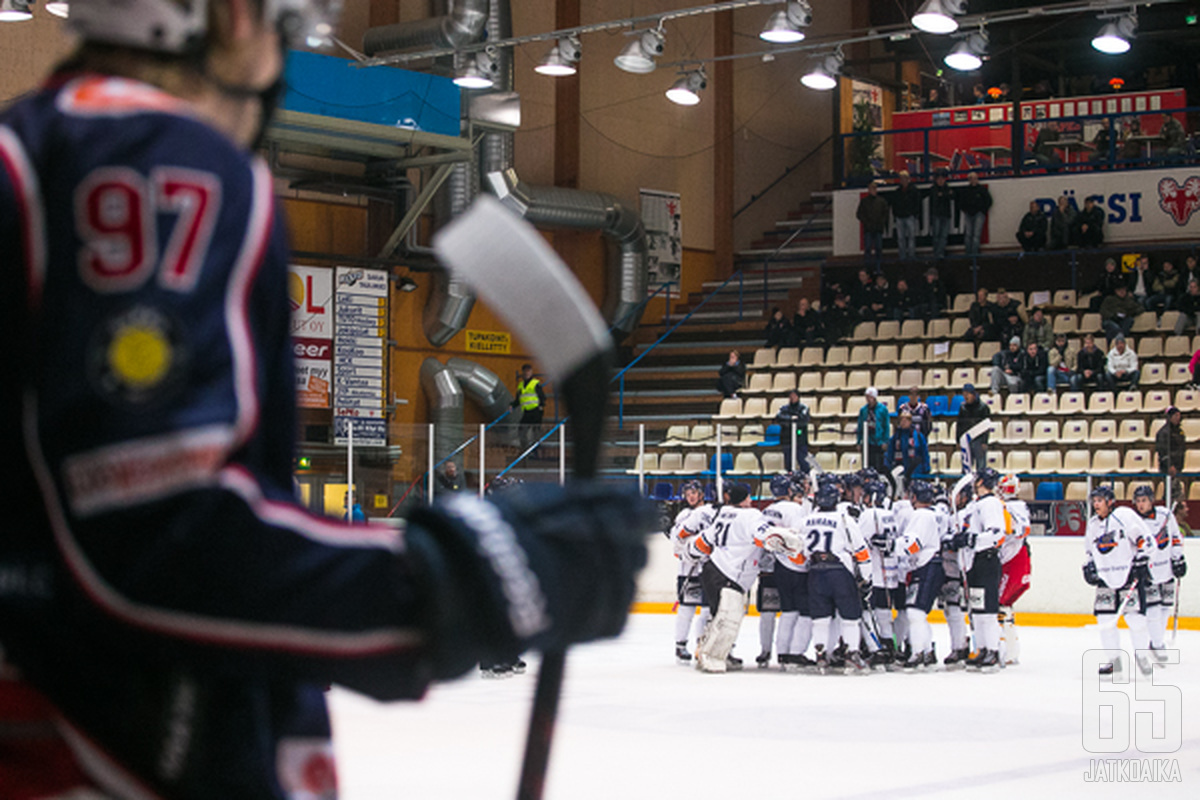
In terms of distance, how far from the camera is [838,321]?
829 inches

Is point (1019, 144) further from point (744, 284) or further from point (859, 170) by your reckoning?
point (744, 284)

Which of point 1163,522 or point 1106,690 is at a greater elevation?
point 1163,522

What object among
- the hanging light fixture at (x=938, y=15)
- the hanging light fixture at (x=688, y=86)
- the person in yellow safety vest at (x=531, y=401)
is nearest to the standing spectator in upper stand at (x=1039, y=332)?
the hanging light fixture at (x=688, y=86)

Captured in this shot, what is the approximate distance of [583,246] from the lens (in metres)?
22.9

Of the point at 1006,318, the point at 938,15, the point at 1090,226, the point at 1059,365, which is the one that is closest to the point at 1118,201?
the point at 1090,226

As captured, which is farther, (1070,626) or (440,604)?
(1070,626)

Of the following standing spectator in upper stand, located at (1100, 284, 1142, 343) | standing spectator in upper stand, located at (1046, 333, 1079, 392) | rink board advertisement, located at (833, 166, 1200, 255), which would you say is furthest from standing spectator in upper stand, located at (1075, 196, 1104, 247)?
standing spectator in upper stand, located at (1046, 333, 1079, 392)

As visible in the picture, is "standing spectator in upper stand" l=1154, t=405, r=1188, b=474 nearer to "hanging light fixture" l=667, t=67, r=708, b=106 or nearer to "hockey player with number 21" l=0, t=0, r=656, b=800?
"hanging light fixture" l=667, t=67, r=708, b=106

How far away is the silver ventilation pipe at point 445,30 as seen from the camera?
61.3 ft

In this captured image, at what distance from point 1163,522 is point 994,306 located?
8.46 metres

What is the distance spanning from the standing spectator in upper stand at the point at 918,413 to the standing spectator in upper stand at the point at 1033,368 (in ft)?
4.72

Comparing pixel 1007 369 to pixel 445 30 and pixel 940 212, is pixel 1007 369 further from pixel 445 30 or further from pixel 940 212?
pixel 445 30

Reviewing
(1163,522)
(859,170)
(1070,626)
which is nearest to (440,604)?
(1163,522)

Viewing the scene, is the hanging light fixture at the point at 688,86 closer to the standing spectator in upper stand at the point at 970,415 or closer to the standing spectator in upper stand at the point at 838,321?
the standing spectator in upper stand at the point at 838,321
